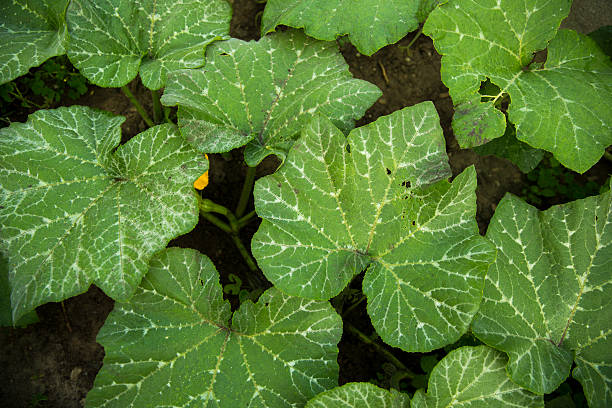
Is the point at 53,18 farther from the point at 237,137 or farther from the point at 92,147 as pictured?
the point at 237,137

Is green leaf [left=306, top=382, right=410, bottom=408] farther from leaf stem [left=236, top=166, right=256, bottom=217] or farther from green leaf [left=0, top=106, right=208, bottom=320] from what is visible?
leaf stem [left=236, top=166, right=256, bottom=217]

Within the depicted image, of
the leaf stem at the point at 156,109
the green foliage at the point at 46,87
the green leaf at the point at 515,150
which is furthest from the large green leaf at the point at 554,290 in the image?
the green foliage at the point at 46,87

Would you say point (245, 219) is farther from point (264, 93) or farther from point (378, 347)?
point (378, 347)

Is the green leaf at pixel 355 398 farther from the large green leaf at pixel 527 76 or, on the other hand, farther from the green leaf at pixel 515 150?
the green leaf at pixel 515 150

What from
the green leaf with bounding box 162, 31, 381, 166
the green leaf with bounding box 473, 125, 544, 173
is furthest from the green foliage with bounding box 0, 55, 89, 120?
the green leaf with bounding box 473, 125, 544, 173

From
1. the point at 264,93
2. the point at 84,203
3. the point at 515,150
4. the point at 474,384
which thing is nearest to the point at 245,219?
the point at 264,93

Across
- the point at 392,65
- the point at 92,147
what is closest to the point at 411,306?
the point at 92,147
